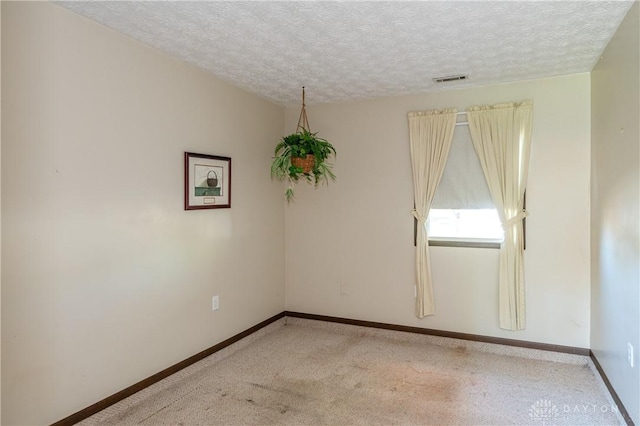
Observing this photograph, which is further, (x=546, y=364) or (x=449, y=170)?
(x=449, y=170)

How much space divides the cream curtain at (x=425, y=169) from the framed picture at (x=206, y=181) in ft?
5.82

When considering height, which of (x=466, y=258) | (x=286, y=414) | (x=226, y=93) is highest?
(x=226, y=93)

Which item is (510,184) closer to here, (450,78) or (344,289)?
(450,78)

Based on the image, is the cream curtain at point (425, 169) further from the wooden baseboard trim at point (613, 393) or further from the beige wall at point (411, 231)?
the wooden baseboard trim at point (613, 393)

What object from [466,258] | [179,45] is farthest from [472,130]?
[179,45]

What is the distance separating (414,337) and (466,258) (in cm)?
93

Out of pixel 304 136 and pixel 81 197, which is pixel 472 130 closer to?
pixel 304 136

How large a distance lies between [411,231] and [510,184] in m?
0.98

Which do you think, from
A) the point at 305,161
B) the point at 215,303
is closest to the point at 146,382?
the point at 215,303

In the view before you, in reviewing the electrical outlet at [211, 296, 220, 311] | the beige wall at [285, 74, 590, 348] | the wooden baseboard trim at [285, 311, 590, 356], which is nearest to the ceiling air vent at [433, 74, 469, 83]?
the beige wall at [285, 74, 590, 348]

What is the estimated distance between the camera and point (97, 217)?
235 cm

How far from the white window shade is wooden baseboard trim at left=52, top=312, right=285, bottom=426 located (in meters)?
2.28

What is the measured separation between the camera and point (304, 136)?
3330 millimetres

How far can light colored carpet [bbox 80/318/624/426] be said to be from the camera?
7.95ft
